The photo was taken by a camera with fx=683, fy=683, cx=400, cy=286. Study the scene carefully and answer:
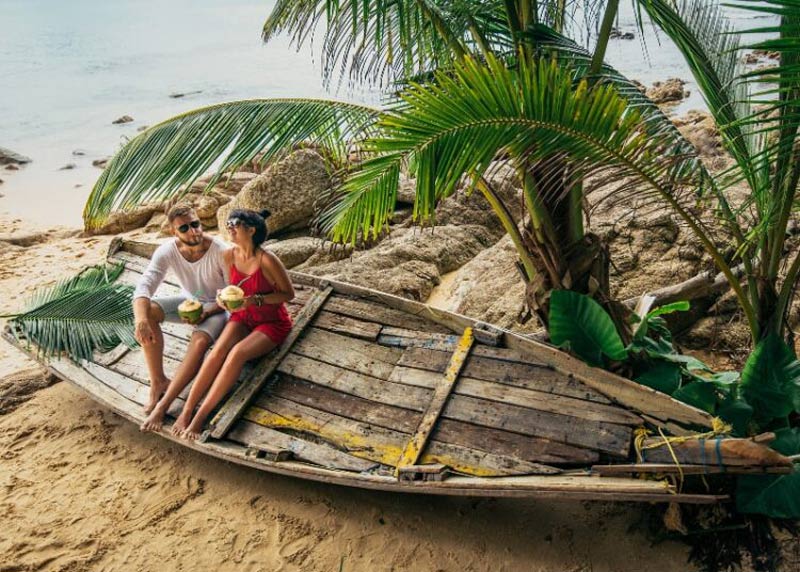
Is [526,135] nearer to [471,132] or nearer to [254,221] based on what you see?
[471,132]

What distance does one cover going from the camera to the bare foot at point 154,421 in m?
3.89

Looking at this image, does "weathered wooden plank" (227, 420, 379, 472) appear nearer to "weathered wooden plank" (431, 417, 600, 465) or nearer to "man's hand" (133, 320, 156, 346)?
"weathered wooden plank" (431, 417, 600, 465)

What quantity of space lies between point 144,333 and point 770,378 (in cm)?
332

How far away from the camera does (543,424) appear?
3.16 meters

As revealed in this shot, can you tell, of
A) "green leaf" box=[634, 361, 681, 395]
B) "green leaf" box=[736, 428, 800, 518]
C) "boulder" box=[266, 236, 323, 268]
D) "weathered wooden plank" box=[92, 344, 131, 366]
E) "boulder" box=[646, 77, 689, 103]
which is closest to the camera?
"green leaf" box=[736, 428, 800, 518]

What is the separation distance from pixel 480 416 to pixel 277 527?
1238 millimetres

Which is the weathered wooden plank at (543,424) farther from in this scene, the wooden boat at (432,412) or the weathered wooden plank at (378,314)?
the weathered wooden plank at (378,314)

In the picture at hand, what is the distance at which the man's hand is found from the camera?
13.1ft

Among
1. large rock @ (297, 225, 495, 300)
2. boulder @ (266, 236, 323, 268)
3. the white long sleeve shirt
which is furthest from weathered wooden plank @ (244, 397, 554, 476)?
boulder @ (266, 236, 323, 268)

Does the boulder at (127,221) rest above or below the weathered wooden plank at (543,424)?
below

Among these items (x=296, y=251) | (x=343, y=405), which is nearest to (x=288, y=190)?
(x=296, y=251)

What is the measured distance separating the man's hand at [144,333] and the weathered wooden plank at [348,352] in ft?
2.73

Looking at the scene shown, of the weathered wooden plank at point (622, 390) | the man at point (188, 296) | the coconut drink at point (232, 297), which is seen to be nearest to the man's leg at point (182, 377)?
the man at point (188, 296)

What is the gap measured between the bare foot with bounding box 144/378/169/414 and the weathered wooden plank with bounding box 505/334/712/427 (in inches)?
84.4
